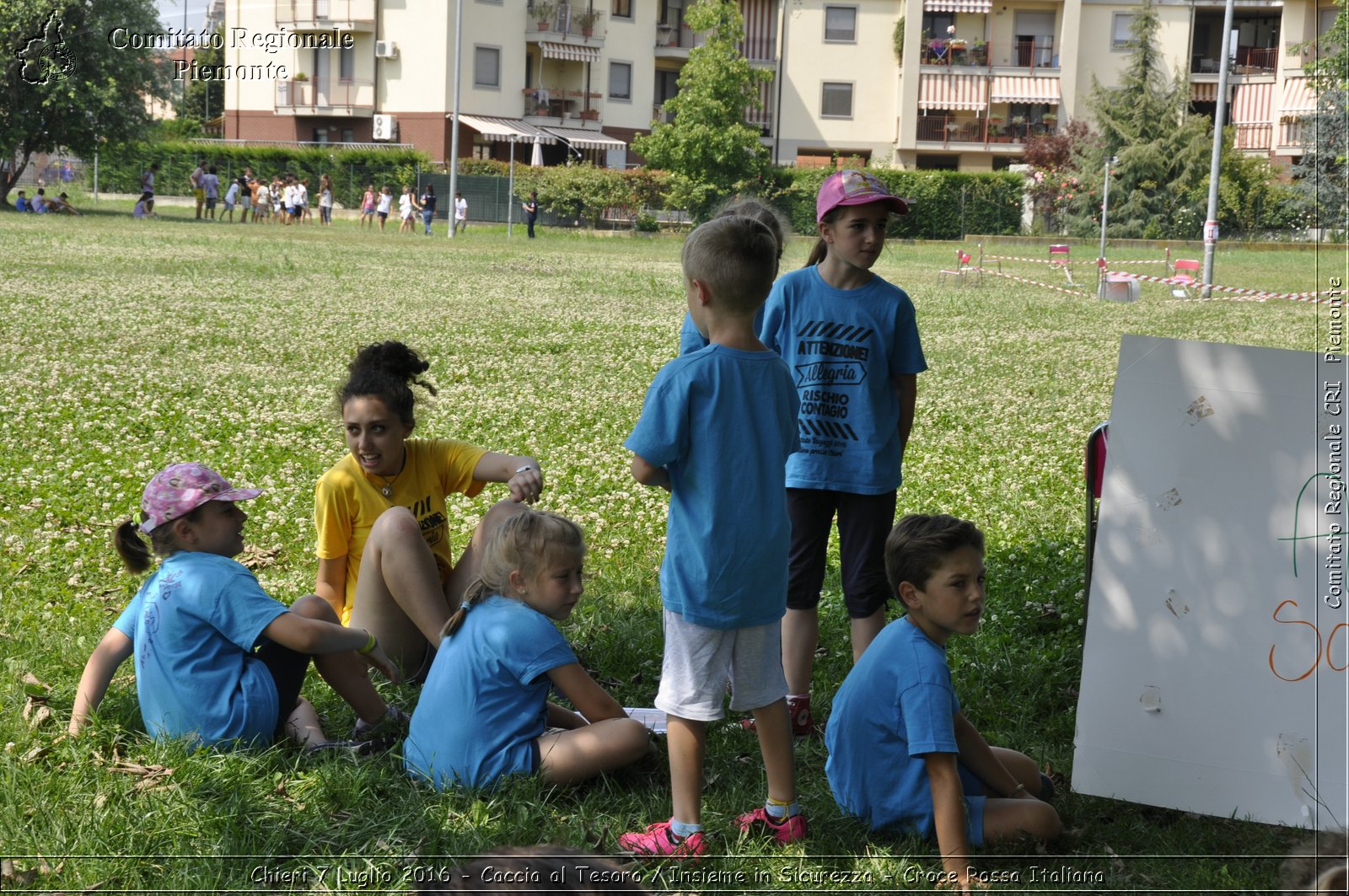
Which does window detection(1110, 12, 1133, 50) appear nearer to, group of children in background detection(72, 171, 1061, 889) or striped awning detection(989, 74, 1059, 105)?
striped awning detection(989, 74, 1059, 105)

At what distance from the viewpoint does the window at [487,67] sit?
55.5 metres

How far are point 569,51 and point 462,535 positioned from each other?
5431cm

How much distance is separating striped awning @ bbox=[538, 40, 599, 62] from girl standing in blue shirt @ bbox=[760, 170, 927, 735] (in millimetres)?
55339

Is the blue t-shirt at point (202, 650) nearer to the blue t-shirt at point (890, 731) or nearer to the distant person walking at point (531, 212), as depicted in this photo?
the blue t-shirt at point (890, 731)

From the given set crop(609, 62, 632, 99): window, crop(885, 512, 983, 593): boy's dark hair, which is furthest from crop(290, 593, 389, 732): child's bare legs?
crop(609, 62, 632, 99): window

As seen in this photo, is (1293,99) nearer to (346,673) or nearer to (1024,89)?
(1024,89)

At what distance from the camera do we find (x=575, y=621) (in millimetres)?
5496

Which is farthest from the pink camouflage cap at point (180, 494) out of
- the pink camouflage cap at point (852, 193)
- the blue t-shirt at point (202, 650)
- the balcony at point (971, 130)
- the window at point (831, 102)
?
the window at point (831, 102)

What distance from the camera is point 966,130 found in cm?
5928

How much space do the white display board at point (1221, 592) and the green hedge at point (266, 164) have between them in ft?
154

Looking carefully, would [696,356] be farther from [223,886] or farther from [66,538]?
[66,538]

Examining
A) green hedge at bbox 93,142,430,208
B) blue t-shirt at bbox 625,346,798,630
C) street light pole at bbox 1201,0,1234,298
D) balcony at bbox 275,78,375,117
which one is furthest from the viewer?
balcony at bbox 275,78,375,117

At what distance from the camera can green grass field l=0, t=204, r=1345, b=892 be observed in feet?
11.3

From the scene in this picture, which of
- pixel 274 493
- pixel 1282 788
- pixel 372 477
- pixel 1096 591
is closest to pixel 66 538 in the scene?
pixel 274 493
